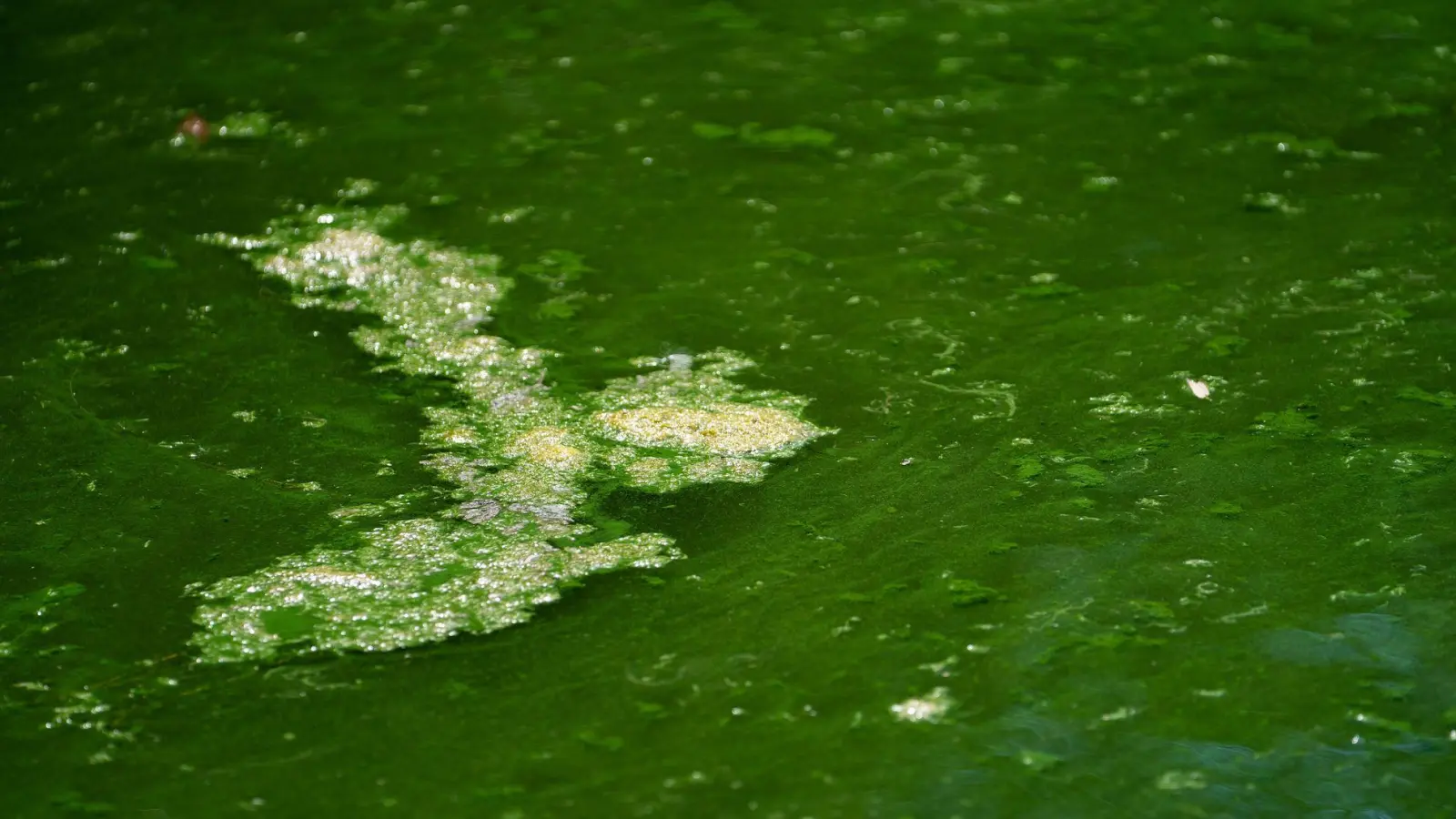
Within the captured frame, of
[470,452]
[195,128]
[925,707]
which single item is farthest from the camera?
[195,128]

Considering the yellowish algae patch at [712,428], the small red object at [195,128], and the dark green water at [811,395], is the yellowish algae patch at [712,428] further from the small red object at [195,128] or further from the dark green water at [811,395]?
the small red object at [195,128]

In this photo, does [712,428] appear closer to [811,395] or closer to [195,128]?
[811,395]

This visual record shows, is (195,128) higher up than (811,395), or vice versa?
(195,128)

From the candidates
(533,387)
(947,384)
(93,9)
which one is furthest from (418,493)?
(93,9)

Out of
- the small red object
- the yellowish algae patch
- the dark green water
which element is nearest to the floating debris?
the dark green water

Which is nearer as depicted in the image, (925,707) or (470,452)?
(925,707)

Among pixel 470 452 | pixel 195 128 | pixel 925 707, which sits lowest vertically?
pixel 925 707

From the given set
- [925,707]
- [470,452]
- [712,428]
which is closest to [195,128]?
[470,452]

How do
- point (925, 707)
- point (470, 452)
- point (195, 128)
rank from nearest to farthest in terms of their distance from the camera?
point (925, 707) < point (470, 452) < point (195, 128)
